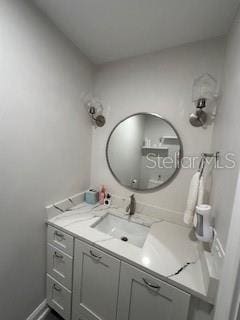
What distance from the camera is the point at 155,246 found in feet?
3.37

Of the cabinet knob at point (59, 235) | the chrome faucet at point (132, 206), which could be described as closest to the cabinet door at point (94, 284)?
the cabinet knob at point (59, 235)

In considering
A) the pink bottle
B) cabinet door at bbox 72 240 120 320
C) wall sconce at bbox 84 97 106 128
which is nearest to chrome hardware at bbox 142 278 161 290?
cabinet door at bbox 72 240 120 320

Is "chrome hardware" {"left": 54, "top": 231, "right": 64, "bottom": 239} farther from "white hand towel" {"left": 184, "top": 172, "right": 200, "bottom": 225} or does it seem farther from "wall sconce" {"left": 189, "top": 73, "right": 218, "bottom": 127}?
"wall sconce" {"left": 189, "top": 73, "right": 218, "bottom": 127}

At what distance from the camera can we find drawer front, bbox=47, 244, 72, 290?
45.8 inches

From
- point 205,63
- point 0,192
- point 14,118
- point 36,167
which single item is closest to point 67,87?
point 14,118

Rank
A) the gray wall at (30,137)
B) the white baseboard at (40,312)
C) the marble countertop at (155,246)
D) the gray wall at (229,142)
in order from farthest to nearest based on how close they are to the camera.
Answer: the white baseboard at (40,312), the gray wall at (30,137), the marble countertop at (155,246), the gray wall at (229,142)

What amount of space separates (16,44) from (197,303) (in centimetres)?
174

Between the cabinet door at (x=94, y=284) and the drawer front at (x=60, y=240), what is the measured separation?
0.07 m

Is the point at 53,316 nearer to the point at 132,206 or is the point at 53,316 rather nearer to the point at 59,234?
the point at 59,234

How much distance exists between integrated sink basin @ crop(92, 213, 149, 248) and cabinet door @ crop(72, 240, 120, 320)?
0.24 meters

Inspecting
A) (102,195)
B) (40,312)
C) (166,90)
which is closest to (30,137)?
(102,195)

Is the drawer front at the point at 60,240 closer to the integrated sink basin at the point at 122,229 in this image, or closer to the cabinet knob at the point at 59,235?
the cabinet knob at the point at 59,235

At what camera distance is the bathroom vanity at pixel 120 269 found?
807mm

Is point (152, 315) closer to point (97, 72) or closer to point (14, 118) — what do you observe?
point (14, 118)
